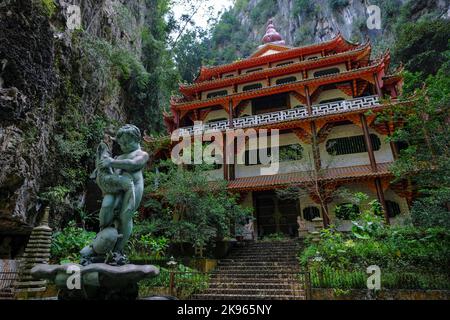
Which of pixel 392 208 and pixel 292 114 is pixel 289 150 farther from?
pixel 392 208

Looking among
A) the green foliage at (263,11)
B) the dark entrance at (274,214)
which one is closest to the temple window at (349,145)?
the dark entrance at (274,214)

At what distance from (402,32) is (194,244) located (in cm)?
2422

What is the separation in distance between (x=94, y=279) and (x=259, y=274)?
7381 millimetres

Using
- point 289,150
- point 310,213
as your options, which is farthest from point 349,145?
point 310,213

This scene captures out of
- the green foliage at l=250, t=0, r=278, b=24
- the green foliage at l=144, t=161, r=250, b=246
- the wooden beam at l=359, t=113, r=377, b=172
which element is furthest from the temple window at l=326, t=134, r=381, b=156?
the green foliage at l=250, t=0, r=278, b=24

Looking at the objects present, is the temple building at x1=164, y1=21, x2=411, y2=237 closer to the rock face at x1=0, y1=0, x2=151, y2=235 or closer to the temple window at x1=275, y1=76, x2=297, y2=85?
the temple window at x1=275, y1=76, x2=297, y2=85

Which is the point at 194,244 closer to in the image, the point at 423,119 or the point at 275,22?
the point at 423,119

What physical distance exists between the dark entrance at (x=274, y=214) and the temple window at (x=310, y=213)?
1.65ft

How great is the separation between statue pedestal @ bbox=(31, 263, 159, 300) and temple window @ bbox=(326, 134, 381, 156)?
47.4 ft

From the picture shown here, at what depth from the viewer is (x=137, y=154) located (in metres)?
4.58

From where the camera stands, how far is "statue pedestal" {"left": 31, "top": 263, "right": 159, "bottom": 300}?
11.5ft

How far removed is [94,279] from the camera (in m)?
3.48

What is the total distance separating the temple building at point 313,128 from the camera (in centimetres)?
1455

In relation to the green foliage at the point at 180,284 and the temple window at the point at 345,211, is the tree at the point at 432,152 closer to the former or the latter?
the temple window at the point at 345,211
